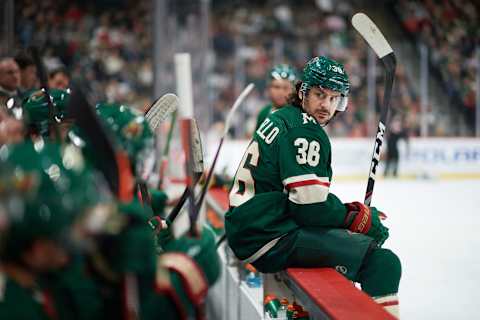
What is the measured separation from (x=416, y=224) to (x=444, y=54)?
6246 mm

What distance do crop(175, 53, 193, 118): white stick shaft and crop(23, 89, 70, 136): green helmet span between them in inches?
22.4

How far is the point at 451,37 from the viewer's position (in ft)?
34.6

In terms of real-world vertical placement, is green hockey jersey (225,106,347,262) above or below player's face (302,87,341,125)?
below

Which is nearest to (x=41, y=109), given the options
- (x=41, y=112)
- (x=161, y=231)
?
(x=41, y=112)

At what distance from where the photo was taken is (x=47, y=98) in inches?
81.5

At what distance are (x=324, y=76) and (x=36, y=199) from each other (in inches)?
50.0

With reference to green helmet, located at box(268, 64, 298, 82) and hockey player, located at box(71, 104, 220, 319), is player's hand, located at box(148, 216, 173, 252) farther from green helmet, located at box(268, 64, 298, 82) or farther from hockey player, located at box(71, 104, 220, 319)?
green helmet, located at box(268, 64, 298, 82)

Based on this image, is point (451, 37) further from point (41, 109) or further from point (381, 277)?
point (41, 109)

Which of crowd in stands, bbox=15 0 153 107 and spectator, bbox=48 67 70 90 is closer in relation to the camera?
spectator, bbox=48 67 70 90

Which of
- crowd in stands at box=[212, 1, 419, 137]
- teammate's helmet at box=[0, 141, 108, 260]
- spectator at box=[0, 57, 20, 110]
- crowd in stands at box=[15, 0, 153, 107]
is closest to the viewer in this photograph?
teammate's helmet at box=[0, 141, 108, 260]

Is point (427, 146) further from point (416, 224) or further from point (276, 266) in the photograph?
point (276, 266)

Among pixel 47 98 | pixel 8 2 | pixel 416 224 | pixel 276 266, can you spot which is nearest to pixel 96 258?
pixel 276 266

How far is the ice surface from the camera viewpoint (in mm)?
2713

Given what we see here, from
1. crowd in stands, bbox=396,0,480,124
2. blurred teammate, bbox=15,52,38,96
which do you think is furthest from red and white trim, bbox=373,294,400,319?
crowd in stands, bbox=396,0,480,124
